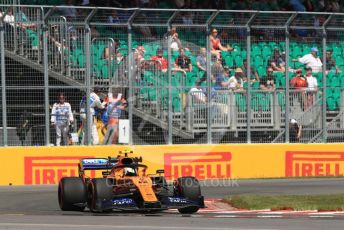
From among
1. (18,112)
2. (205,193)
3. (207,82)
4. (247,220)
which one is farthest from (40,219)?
(207,82)

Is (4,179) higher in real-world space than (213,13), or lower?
lower

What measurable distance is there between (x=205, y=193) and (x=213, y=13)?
588 cm

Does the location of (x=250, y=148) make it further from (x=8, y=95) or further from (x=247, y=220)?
(x=247, y=220)

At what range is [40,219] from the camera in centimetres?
1391

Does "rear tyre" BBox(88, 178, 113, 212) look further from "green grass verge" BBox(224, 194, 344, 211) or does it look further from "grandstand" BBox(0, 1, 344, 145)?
"grandstand" BBox(0, 1, 344, 145)

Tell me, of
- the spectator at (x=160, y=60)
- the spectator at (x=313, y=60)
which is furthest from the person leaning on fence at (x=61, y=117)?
the spectator at (x=313, y=60)

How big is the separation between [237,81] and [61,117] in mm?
4693

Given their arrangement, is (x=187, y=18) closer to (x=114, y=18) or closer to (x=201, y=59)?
(x=201, y=59)

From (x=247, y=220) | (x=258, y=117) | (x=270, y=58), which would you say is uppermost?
(x=270, y=58)

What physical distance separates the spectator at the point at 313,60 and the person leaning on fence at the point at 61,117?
6190 mm

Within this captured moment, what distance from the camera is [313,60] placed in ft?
83.5

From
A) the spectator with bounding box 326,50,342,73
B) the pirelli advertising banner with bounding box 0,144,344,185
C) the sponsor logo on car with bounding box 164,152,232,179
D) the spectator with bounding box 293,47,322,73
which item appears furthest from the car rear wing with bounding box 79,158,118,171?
the spectator with bounding box 326,50,342,73

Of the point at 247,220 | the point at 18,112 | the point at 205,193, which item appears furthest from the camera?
the point at 18,112

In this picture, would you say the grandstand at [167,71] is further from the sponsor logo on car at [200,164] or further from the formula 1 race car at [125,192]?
the formula 1 race car at [125,192]
